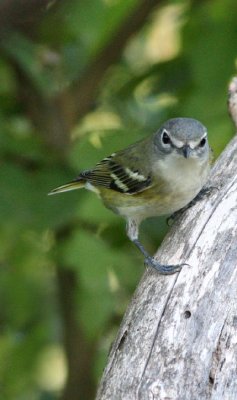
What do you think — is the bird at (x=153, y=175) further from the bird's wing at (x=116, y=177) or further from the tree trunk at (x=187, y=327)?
the tree trunk at (x=187, y=327)

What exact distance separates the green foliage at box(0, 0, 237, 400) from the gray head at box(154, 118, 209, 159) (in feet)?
1.52

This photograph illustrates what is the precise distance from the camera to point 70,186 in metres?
5.26

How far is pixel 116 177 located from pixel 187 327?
5.69 ft

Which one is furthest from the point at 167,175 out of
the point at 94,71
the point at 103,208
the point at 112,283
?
the point at 94,71

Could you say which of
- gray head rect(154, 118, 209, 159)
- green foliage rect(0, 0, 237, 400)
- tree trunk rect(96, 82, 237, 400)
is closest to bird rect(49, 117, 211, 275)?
gray head rect(154, 118, 209, 159)

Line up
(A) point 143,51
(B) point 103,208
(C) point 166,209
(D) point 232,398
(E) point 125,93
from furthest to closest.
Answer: (A) point 143,51
(E) point 125,93
(B) point 103,208
(C) point 166,209
(D) point 232,398

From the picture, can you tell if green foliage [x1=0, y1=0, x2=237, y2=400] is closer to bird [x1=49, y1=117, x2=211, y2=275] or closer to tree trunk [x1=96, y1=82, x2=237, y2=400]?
bird [x1=49, y1=117, x2=211, y2=275]

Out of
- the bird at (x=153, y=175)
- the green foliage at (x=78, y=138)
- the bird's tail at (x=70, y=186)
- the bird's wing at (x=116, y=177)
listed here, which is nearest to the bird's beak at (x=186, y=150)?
the bird at (x=153, y=175)

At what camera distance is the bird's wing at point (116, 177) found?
5039mm

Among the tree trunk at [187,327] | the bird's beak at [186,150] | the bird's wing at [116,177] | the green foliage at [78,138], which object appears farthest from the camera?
the green foliage at [78,138]

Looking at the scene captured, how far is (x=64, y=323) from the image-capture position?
6.37 metres

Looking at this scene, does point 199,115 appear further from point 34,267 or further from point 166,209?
point 34,267

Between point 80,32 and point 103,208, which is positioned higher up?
point 80,32

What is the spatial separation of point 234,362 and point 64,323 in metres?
2.99
